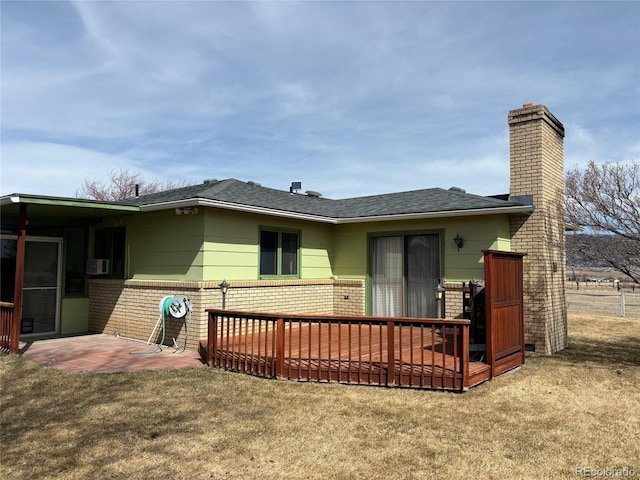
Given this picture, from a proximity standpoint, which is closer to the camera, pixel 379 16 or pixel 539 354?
pixel 539 354

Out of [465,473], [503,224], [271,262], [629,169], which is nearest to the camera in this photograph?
[465,473]

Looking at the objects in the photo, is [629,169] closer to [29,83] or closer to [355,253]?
[355,253]

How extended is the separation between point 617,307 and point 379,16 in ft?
53.7

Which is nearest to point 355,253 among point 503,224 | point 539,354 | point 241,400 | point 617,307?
point 503,224

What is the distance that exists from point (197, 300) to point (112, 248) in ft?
11.9

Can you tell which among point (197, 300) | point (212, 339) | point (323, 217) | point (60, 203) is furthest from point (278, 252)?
point (60, 203)

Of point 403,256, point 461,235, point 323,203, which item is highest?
point 323,203

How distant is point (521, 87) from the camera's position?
10.7 metres

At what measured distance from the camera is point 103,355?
25.3 feet

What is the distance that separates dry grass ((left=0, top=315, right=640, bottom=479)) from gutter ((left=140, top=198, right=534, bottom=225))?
3.08m

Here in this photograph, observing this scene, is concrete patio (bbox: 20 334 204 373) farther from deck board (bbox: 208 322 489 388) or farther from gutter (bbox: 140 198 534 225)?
gutter (bbox: 140 198 534 225)

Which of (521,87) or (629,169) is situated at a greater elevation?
(521,87)

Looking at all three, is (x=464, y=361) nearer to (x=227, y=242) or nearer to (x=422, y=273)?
(x=422, y=273)

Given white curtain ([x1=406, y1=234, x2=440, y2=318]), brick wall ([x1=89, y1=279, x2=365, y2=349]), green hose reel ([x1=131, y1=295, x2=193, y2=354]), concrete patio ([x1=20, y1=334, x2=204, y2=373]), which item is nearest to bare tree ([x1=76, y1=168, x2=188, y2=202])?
brick wall ([x1=89, y1=279, x2=365, y2=349])
